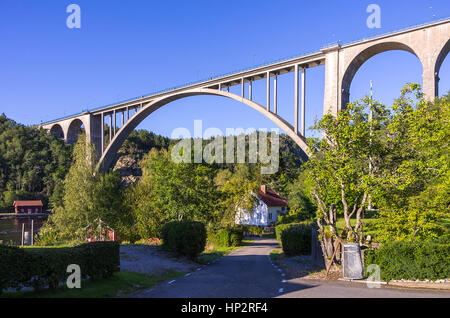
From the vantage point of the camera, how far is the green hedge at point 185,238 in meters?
16.5

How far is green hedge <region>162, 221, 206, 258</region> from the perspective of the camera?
16469 mm

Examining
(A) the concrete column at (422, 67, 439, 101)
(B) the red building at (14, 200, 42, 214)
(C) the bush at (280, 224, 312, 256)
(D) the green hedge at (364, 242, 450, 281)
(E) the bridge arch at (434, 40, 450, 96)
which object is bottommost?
(B) the red building at (14, 200, 42, 214)

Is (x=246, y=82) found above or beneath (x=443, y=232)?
above

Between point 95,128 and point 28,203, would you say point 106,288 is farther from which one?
point 28,203

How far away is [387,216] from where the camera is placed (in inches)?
512

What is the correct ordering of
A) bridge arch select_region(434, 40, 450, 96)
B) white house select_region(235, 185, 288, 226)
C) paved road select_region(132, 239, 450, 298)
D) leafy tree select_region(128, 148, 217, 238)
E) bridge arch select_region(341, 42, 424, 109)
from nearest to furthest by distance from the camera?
1. paved road select_region(132, 239, 450, 298)
2. leafy tree select_region(128, 148, 217, 238)
3. bridge arch select_region(434, 40, 450, 96)
4. bridge arch select_region(341, 42, 424, 109)
5. white house select_region(235, 185, 288, 226)

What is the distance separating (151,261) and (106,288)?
5560 mm

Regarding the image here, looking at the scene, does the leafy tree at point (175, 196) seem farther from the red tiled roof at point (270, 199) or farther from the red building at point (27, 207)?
the red building at point (27, 207)

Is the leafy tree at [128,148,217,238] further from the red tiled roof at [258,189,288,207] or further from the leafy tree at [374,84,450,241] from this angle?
the red tiled roof at [258,189,288,207]

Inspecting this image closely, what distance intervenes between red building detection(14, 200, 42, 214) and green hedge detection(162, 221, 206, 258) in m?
57.7

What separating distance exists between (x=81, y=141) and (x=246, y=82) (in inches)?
685

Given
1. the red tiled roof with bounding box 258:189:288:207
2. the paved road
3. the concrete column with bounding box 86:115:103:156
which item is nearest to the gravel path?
the paved road
